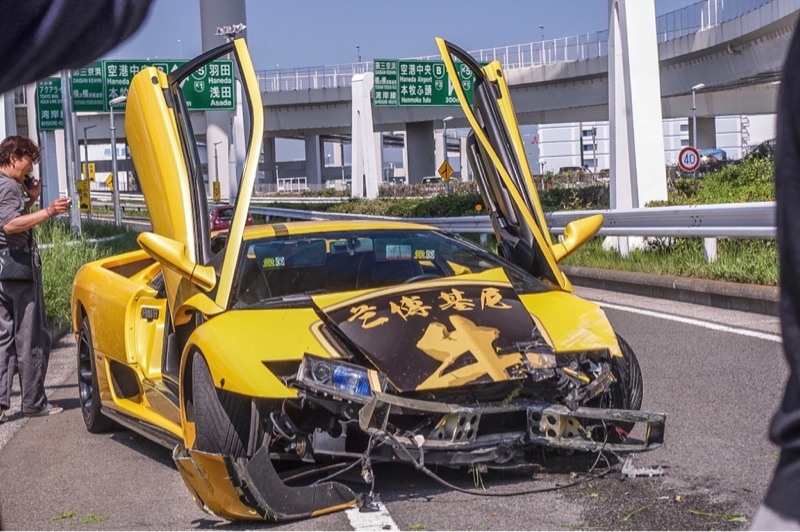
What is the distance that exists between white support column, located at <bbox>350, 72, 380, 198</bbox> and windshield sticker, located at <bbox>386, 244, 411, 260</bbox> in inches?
1992

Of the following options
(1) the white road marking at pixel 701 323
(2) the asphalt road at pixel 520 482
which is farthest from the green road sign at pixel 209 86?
(2) the asphalt road at pixel 520 482

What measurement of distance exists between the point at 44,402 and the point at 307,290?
9.02ft

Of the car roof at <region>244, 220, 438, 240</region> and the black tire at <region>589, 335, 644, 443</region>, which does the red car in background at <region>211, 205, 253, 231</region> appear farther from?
the black tire at <region>589, 335, 644, 443</region>

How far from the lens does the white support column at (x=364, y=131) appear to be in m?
56.8

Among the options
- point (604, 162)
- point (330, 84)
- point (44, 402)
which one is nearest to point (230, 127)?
point (330, 84)

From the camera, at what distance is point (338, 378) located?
4809 millimetres

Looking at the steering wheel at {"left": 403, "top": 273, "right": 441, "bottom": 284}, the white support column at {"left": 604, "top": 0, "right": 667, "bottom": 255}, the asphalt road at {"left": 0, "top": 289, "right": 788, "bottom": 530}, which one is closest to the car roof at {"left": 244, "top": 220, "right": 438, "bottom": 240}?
the steering wheel at {"left": 403, "top": 273, "right": 441, "bottom": 284}

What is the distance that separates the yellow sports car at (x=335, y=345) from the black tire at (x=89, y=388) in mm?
110

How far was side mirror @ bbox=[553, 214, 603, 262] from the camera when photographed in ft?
21.0

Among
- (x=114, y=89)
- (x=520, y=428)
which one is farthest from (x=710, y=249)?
(x=114, y=89)

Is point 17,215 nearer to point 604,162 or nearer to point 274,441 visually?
point 274,441

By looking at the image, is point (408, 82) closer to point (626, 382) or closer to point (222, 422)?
point (626, 382)

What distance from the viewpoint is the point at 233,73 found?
1550 inches

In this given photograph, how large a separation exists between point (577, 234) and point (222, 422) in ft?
8.01
